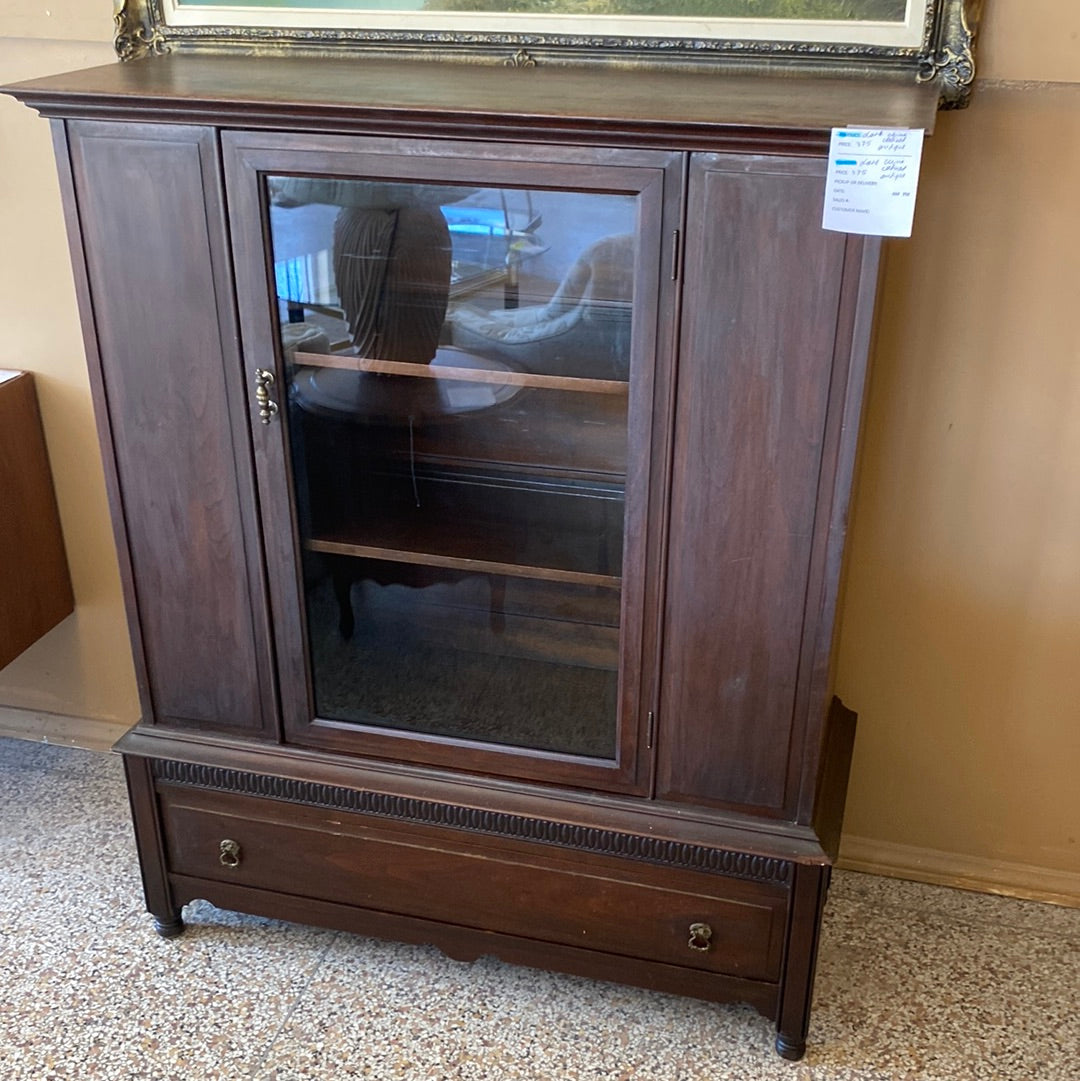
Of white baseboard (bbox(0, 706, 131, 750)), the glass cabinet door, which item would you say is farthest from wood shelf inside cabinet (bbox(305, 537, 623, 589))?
white baseboard (bbox(0, 706, 131, 750))

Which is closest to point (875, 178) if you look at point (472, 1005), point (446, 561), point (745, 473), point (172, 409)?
point (745, 473)

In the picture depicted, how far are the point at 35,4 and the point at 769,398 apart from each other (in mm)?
1289

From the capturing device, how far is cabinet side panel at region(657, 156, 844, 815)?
1199 mm

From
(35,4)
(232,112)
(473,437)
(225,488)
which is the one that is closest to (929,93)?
(473,437)

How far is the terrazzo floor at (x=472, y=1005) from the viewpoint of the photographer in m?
1.60

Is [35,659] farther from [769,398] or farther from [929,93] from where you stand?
[929,93]

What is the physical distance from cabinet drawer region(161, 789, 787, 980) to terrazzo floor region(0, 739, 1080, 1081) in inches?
5.1

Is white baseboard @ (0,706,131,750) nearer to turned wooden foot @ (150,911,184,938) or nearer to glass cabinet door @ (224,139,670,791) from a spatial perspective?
turned wooden foot @ (150,911,184,938)

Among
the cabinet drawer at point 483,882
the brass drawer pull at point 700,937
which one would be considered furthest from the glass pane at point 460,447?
the brass drawer pull at point 700,937

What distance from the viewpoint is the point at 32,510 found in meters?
2.03

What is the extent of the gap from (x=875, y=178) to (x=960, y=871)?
1.28m

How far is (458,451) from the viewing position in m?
1.51

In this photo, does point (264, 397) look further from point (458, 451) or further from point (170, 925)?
point (170, 925)

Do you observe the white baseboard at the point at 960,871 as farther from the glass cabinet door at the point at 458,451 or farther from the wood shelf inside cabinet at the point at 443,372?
the wood shelf inside cabinet at the point at 443,372
